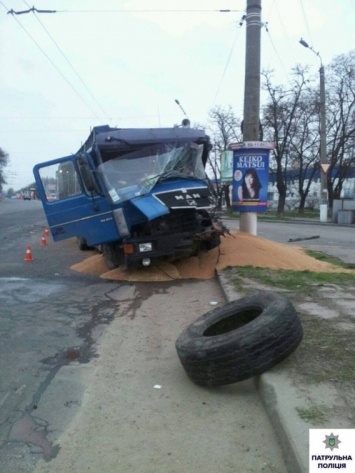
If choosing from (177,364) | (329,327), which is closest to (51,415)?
(177,364)

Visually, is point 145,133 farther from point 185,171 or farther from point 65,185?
point 65,185

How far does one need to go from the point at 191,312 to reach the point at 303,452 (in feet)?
14.7

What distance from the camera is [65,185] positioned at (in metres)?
A: 10.8

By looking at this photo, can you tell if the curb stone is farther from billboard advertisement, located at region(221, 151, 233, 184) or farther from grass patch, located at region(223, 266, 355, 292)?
billboard advertisement, located at region(221, 151, 233, 184)

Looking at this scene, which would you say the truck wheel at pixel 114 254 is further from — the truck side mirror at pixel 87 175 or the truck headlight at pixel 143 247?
the truck side mirror at pixel 87 175

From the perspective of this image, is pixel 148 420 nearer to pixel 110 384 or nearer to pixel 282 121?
pixel 110 384

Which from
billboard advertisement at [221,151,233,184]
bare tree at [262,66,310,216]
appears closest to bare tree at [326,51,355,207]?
bare tree at [262,66,310,216]

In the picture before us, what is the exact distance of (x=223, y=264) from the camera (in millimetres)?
10961

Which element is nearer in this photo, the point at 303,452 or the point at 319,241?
the point at 303,452

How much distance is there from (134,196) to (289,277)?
11.1 ft

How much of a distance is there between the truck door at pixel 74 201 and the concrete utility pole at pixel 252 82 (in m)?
5.00

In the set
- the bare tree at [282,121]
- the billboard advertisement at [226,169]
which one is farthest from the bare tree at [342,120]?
the billboard advertisement at [226,169]

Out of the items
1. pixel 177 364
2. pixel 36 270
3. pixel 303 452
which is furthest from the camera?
pixel 36 270

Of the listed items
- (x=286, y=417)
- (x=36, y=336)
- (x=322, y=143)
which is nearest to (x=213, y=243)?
(x=36, y=336)
